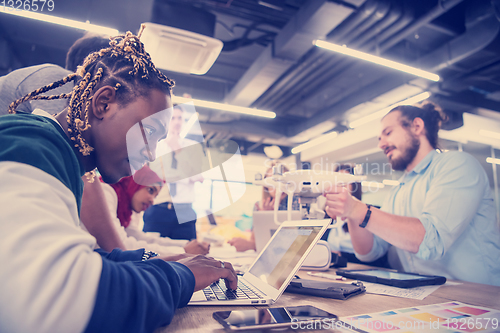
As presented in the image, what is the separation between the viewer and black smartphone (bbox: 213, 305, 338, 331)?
498 mm

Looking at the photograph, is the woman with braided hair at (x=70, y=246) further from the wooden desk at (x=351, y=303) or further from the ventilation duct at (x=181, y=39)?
the ventilation duct at (x=181, y=39)

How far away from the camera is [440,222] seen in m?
1.16

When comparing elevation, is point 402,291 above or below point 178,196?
below

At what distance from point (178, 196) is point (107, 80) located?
1.70 meters

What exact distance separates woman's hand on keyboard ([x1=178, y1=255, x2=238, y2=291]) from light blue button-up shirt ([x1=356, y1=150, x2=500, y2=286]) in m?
0.87

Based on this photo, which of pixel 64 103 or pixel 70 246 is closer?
pixel 70 246

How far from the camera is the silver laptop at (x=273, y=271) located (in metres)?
0.68

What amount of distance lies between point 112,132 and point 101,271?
370mm

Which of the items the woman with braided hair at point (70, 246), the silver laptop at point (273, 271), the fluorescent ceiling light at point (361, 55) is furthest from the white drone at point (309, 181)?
the fluorescent ceiling light at point (361, 55)

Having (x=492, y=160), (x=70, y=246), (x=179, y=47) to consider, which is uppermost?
(x=179, y=47)

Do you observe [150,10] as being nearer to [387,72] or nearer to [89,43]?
[89,43]

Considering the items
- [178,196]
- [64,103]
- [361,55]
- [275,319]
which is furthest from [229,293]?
[361,55]

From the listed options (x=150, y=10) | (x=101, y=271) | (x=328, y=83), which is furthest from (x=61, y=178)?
(x=328, y=83)

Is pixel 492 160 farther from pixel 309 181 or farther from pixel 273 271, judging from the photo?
pixel 273 271
